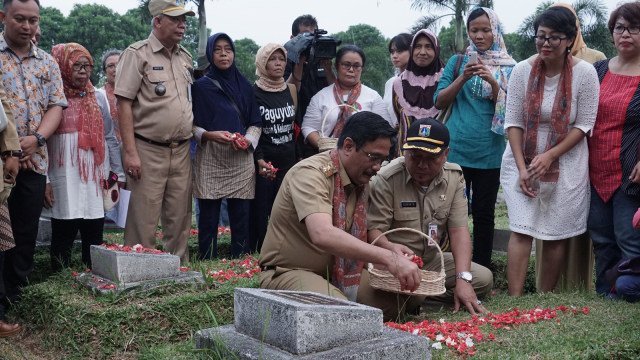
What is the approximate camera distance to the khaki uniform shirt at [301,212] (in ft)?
11.7

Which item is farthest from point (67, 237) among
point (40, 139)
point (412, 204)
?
point (412, 204)

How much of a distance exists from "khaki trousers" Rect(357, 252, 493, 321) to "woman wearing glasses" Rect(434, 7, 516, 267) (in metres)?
0.66

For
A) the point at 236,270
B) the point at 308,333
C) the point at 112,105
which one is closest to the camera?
the point at 308,333

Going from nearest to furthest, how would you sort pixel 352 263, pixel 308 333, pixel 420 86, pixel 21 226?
pixel 308 333
pixel 352 263
pixel 21 226
pixel 420 86

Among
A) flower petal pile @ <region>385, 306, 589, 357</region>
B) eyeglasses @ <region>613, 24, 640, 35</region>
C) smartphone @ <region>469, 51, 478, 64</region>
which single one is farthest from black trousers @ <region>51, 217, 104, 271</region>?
eyeglasses @ <region>613, 24, 640, 35</region>

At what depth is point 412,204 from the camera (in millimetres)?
4266

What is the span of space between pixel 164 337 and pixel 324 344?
61.5 inches

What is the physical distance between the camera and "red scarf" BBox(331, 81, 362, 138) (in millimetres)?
5848

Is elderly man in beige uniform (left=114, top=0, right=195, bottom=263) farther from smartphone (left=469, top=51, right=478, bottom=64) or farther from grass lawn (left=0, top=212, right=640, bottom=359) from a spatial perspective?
smartphone (left=469, top=51, right=478, bottom=64)

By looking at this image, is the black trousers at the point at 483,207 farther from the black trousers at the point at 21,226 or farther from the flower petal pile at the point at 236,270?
the black trousers at the point at 21,226

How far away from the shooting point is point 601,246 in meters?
4.40

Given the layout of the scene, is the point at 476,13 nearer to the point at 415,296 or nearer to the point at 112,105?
the point at 415,296

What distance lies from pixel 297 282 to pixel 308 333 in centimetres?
106

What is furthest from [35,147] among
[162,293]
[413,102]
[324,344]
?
[413,102]
